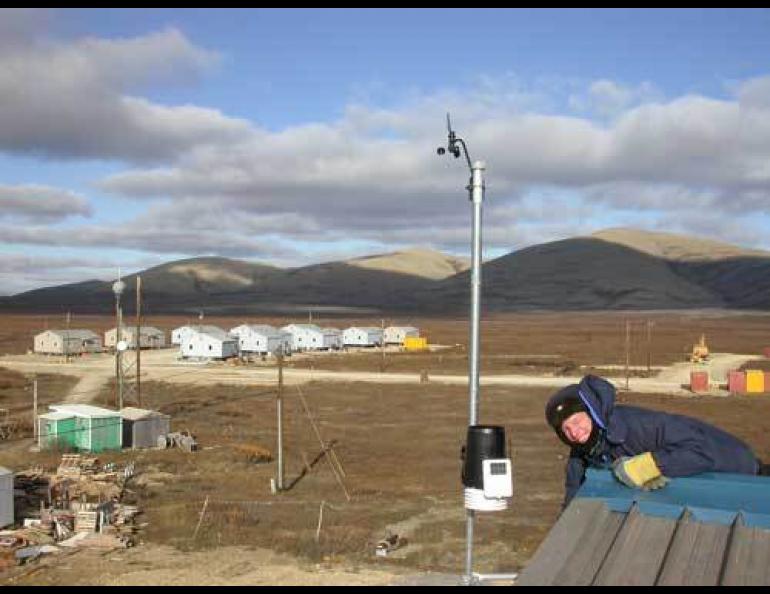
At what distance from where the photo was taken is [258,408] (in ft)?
140

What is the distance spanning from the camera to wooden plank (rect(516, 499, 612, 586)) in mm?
4086

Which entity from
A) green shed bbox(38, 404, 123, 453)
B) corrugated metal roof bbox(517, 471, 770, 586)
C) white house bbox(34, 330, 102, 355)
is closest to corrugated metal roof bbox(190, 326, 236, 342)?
white house bbox(34, 330, 102, 355)

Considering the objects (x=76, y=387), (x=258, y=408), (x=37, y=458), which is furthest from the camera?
(x=76, y=387)

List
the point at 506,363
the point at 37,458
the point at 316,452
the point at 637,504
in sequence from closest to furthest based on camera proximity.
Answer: the point at 637,504 < the point at 37,458 < the point at 316,452 < the point at 506,363

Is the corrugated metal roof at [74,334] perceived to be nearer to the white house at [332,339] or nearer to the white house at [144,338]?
the white house at [144,338]

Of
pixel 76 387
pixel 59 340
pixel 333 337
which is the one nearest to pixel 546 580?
pixel 76 387

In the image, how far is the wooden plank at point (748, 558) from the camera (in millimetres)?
3764

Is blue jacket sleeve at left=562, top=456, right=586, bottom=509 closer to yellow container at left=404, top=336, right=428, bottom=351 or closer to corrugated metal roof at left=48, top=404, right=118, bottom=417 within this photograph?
corrugated metal roof at left=48, top=404, right=118, bottom=417

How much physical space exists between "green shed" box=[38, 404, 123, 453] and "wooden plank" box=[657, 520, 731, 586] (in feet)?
92.2

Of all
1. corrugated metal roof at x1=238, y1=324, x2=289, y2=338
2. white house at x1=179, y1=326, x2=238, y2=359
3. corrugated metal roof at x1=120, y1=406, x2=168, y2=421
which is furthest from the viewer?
corrugated metal roof at x1=238, y1=324, x2=289, y2=338

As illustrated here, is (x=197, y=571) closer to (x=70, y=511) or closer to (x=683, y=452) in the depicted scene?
(x=70, y=511)

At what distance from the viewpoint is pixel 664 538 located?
422 centimetres

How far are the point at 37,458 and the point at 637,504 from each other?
27257 millimetres
